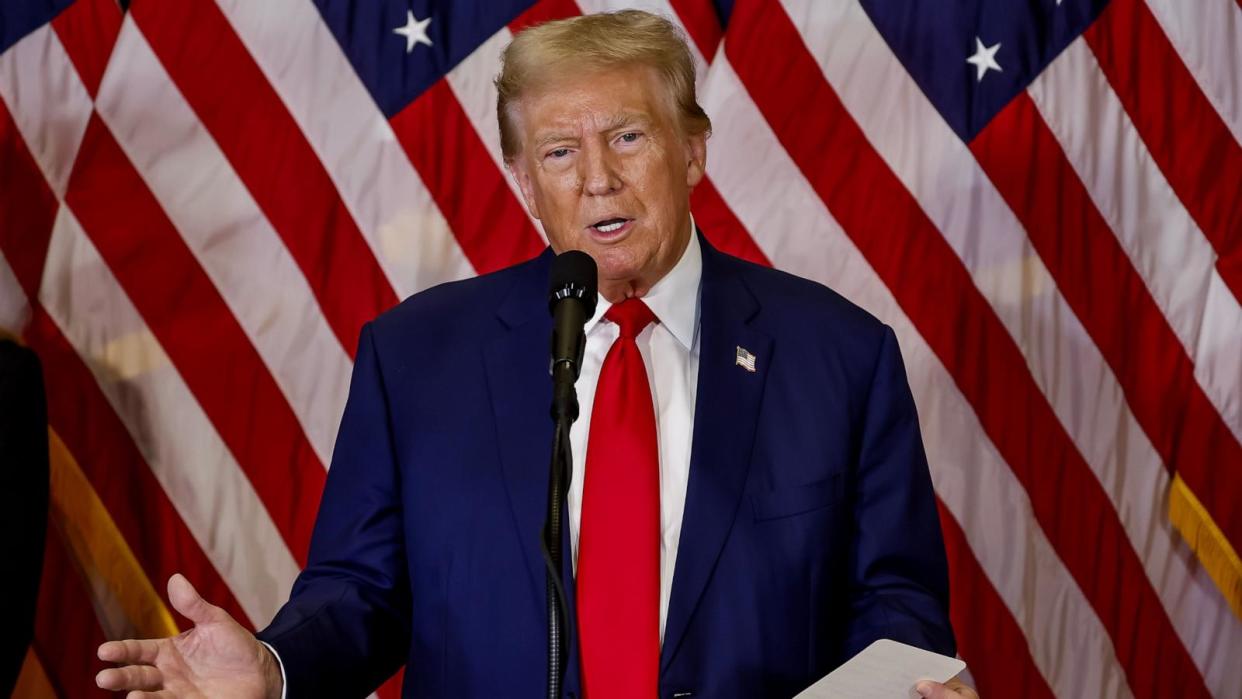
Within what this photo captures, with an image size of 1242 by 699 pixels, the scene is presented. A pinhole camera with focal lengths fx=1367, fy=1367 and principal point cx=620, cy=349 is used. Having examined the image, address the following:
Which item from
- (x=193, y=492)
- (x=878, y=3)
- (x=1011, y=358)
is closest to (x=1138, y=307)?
(x=1011, y=358)


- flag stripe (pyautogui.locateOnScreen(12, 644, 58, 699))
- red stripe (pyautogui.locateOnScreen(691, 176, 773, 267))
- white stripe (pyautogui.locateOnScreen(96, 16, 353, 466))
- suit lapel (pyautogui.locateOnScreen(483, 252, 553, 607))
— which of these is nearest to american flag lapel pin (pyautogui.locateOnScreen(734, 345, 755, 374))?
suit lapel (pyautogui.locateOnScreen(483, 252, 553, 607))

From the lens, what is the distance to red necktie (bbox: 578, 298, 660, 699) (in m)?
1.66

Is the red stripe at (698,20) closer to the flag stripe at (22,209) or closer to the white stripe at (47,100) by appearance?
the white stripe at (47,100)

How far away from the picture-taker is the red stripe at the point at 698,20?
3.10 meters

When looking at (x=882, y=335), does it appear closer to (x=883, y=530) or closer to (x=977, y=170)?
(x=883, y=530)

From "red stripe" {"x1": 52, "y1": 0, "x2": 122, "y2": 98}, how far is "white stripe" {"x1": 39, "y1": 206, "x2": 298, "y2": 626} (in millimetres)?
318

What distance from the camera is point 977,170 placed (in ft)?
9.81

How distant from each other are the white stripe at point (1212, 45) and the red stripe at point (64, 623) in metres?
2.66

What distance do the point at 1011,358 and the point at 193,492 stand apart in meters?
1.82

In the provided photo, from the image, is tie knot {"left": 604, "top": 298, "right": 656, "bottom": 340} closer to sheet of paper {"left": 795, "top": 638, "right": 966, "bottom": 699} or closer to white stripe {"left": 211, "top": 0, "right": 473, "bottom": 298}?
sheet of paper {"left": 795, "top": 638, "right": 966, "bottom": 699}

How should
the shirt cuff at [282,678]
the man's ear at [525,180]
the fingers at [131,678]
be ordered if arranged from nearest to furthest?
the fingers at [131,678] < the shirt cuff at [282,678] < the man's ear at [525,180]

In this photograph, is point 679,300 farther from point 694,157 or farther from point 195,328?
point 195,328

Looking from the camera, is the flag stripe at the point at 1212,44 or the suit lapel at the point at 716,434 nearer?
the suit lapel at the point at 716,434

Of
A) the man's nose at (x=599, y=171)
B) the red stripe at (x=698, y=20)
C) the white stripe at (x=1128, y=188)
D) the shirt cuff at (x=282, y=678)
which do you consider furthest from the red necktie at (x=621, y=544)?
the white stripe at (x=1128, y=188)
